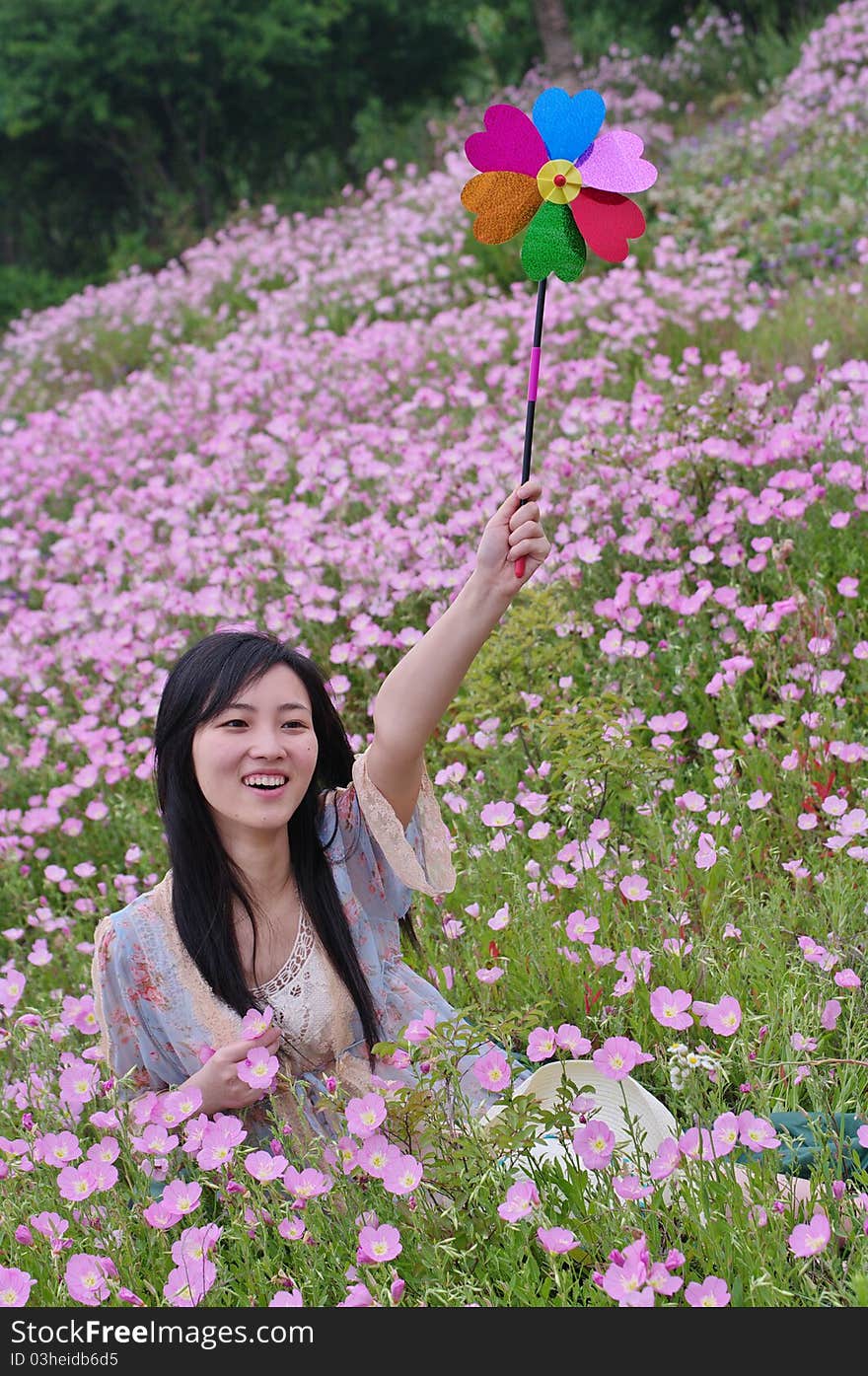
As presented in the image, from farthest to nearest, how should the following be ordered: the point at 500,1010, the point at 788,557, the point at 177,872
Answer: the point at 788,557 < the point at 500,1010 < the point at 177,872

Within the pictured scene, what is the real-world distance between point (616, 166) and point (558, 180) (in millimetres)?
88

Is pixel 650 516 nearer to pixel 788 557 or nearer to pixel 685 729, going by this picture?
pixel 788 557

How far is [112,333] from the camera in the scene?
30.3 ft

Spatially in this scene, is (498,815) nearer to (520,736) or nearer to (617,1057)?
(520,736)

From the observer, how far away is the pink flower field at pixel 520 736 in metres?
1.87

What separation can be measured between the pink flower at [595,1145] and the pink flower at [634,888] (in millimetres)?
831

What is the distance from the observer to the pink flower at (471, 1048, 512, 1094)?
194 centimetres

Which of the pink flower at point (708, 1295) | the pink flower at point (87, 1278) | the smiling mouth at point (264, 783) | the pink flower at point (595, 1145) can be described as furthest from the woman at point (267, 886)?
the pink flower at point (708, 1295)

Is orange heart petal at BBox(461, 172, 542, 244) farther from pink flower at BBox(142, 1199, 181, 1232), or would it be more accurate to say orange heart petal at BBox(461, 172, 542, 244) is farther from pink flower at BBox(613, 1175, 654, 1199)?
pink flower at BBox(142, 1199, 181, 1232)

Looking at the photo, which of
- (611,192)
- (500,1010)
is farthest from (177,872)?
(611,192)

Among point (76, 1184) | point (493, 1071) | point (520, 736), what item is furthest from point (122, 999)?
point (520, 736)

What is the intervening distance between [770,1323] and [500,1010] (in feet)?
3.44

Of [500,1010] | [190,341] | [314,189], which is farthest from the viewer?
[314,189]

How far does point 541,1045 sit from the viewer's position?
1.92 metres
